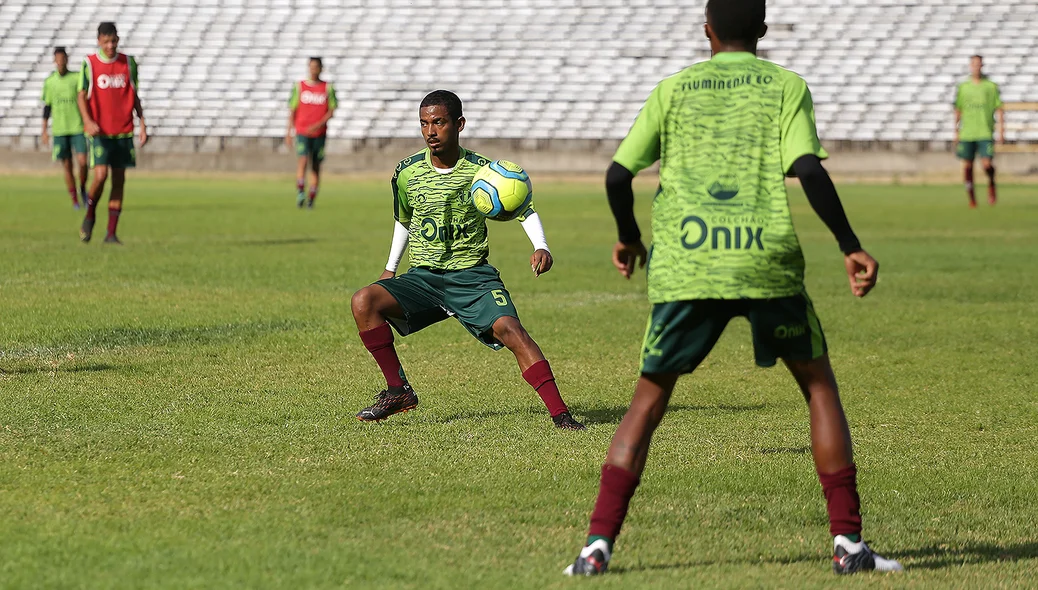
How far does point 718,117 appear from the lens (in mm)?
4133

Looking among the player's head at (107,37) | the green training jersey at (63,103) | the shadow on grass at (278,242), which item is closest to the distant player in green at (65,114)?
the green training jersey at (63,103)

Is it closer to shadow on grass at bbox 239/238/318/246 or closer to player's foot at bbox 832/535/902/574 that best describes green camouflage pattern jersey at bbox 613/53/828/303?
player's foot at bbox 832/535/902/574

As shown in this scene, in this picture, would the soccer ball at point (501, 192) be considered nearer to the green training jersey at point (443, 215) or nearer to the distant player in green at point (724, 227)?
the green training jersey at point (443, 215)

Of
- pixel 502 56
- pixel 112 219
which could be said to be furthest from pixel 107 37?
pixel 502 56

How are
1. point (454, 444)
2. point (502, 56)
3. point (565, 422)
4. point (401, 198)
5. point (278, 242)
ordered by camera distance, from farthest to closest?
point (502, 56)
point (278, 242)
point (401, 198)
point (565, 422)
point (454, 444)

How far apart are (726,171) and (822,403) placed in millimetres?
730

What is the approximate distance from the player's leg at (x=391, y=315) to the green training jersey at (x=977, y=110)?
20.1m

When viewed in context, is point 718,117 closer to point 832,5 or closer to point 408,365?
point 408,365

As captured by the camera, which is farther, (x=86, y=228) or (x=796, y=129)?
(x=86, y=228)

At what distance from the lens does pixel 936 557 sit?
4.46 metres

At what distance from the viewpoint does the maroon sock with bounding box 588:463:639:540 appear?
4.16 m

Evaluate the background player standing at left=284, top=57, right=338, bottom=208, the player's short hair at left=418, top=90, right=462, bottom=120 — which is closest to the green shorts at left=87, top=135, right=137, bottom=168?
the player's short hair at left=418, top=90, right=462, bottom=120

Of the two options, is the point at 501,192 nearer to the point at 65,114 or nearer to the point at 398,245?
the point at 398,245

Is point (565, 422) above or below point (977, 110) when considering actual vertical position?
below
